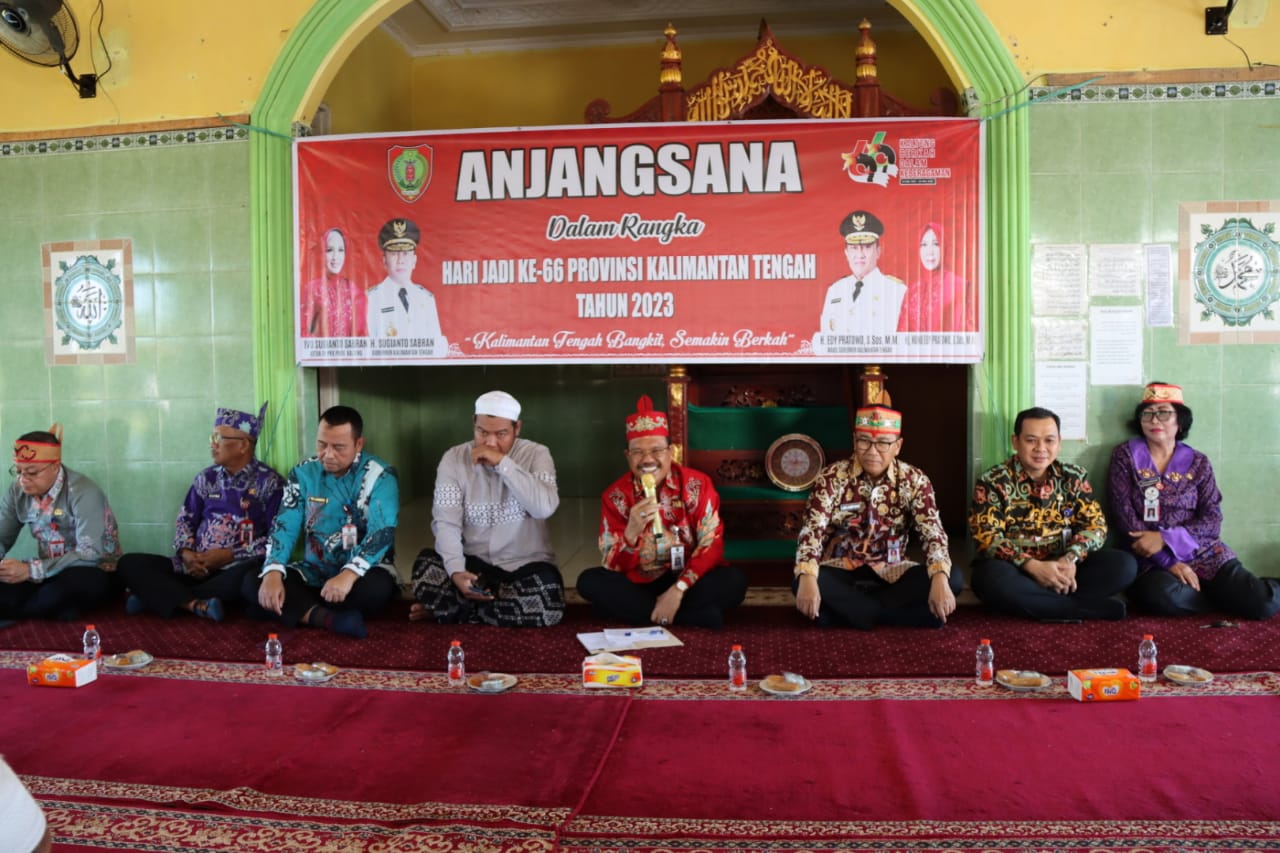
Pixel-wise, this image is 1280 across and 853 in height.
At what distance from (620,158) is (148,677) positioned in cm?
281

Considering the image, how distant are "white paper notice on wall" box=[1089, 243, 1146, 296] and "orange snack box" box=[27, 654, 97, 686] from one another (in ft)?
13.8

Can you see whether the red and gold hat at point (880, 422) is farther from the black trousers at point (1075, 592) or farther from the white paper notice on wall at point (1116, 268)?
the white paper notice on wall at point (1116, 268)

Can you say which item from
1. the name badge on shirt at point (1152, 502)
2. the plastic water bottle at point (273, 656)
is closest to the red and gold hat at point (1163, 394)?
the name badge on shirt at point (1152, 502)


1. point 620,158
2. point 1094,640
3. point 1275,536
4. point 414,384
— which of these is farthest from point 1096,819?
point 414,384

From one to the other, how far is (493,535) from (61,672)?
159 cm

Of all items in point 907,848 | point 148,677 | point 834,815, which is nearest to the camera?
point 907,848

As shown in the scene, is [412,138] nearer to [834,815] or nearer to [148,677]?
[148,677]

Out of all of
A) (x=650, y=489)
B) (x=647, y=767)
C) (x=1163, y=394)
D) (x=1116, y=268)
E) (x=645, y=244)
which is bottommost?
(x=647, y=767)

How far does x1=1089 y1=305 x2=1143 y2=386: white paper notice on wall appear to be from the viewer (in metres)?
4.20

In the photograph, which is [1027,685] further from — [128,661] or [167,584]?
[167,584]

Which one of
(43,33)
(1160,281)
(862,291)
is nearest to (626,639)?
(862,291)

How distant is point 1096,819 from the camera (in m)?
2.14

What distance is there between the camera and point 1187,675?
3.00 meters

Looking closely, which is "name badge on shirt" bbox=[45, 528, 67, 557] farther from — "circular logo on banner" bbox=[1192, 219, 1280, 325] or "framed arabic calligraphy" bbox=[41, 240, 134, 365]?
"circular logo on banner" bbox=[1192, 219, 1280, 325]
